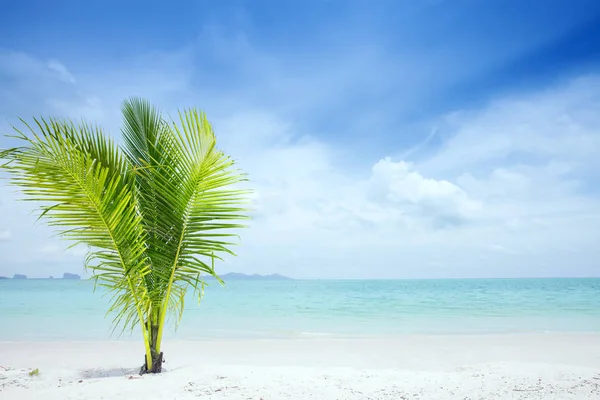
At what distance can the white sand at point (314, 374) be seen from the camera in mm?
4184

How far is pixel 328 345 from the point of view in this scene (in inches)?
336

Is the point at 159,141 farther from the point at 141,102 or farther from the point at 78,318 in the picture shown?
the point at 78,318

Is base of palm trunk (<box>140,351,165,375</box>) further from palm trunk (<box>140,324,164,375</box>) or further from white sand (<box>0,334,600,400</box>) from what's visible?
white sand (<box>0,334,600,400</box>)

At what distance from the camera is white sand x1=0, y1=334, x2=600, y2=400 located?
13.7 feet

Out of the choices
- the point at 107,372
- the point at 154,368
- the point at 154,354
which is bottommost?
the point at 107,372

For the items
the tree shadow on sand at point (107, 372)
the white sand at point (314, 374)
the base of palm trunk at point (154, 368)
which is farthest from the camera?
the tree shadow on sand at point (107, 372)

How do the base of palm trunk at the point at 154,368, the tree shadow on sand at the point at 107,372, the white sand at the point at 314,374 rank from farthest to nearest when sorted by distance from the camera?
the tree shadow on sand at the point at 107,372, the base of palm trunk at the point at 154,368, the white sand at the point at 314,374

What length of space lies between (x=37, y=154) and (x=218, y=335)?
23.7 feet

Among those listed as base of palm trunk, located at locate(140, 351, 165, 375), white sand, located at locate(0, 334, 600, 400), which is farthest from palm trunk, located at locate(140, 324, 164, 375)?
white sand, located at locate(0, 334, 600, 400)

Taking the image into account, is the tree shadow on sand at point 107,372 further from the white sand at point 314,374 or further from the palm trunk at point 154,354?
the palm trunk at point 154,354

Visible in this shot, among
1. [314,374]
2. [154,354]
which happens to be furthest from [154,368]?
[314,374]

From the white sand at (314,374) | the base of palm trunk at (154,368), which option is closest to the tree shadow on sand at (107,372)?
the white sand at (314,374)

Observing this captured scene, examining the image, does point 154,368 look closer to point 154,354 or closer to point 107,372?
point 154,354

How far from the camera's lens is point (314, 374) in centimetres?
500
